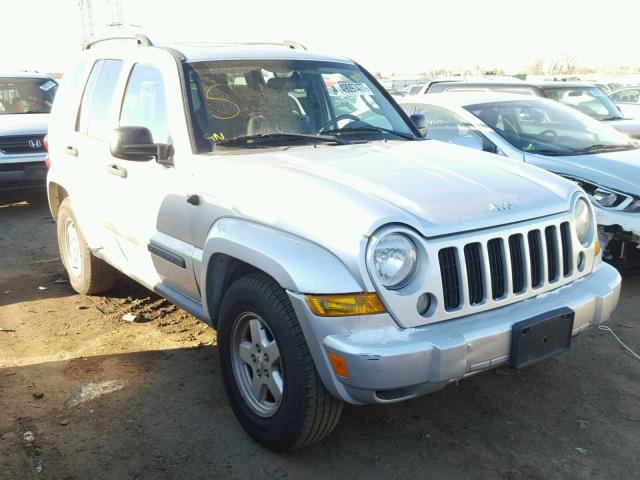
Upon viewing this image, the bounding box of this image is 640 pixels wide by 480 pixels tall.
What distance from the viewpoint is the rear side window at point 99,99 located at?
4.55 metres

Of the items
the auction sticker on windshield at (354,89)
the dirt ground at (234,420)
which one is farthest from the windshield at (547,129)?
the auction sticker on windshield at (354,89)

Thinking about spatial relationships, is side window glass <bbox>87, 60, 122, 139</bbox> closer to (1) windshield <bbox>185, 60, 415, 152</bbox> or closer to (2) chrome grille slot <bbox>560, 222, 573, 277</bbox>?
(1) windshield <bbox>185, 60, 415, 152</bbox>

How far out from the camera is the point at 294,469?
306 cm

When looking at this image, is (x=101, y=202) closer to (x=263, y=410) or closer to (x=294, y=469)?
(x=263, y=410)

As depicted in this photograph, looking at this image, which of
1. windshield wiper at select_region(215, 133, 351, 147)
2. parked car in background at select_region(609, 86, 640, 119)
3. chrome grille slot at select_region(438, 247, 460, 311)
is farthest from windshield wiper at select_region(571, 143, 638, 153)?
parked car in background at select_region(609, 86, 640, 119)

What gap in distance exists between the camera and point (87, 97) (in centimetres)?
493

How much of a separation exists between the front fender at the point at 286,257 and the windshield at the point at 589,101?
7802 mm

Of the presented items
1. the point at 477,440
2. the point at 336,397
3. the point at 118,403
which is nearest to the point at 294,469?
the point at 336,397

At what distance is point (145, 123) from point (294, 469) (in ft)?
7.33

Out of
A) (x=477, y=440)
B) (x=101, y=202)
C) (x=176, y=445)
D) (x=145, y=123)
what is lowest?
(x=477, y=440)

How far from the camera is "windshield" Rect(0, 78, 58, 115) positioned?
979 cm

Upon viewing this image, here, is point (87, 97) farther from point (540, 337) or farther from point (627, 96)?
point (627, 96)

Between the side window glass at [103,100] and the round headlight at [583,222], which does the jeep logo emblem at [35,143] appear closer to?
the side window glass at [103,100]

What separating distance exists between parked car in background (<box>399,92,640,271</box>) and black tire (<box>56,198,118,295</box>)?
336 centimetres
